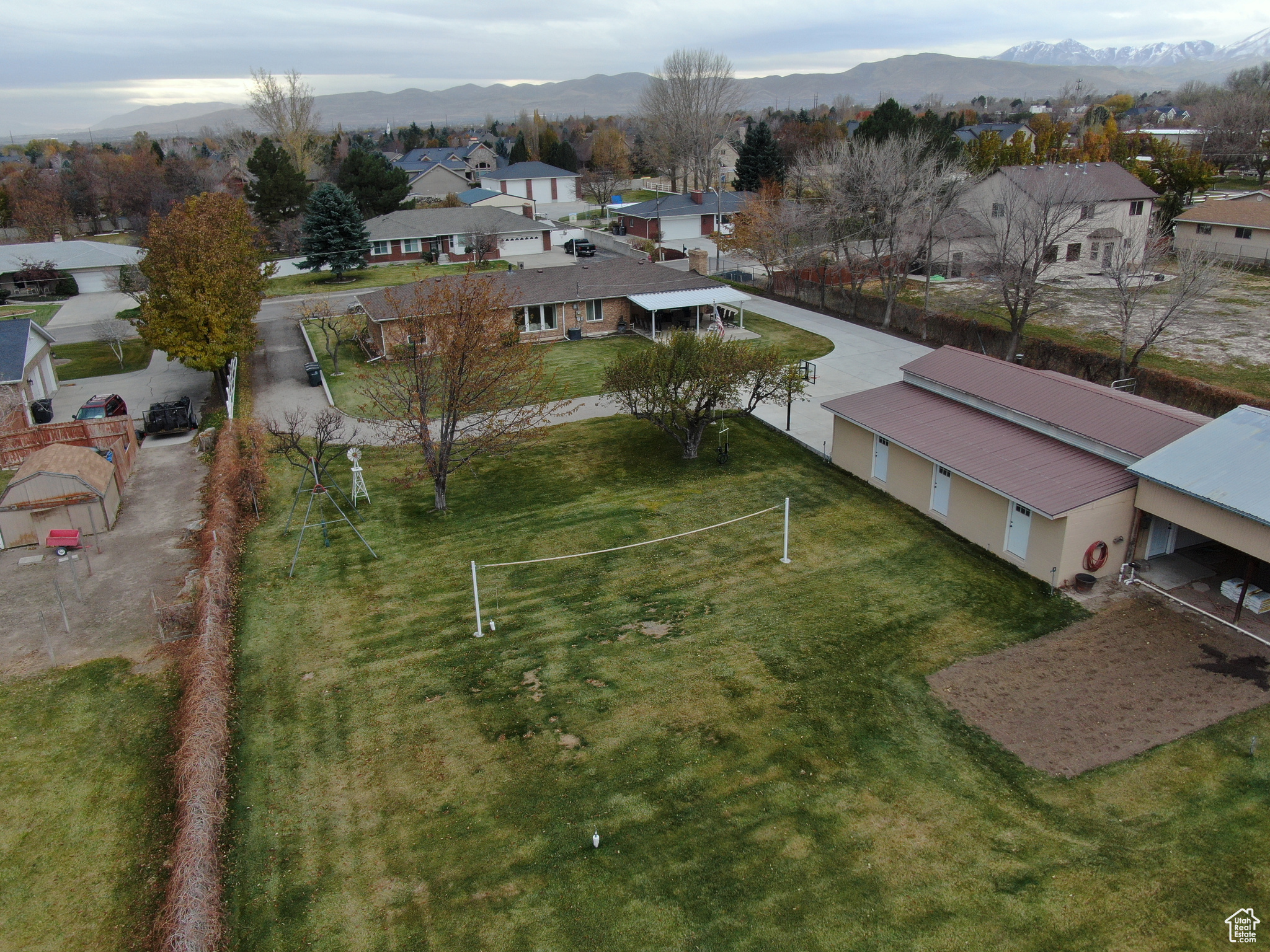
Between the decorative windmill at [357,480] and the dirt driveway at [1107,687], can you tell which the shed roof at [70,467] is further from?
the dirt driveway at [1107,687]

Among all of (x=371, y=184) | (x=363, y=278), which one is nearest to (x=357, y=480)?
(x=363, y=278)

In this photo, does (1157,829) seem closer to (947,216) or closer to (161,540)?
(161,540)

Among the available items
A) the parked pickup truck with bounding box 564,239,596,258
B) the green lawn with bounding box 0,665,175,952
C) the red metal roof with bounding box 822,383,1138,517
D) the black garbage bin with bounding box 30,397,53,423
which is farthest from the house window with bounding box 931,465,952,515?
the parked pickup truck with bounding box 564,239,596,258

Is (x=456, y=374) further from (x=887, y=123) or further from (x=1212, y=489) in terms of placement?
(x=887, y=123)

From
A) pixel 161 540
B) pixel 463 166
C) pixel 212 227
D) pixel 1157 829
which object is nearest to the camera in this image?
pixel 1157 829

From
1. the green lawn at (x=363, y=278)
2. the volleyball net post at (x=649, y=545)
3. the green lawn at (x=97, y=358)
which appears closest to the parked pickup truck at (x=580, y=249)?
the green lawn at (x=363, y=278)

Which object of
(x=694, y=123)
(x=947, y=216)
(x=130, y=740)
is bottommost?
(x=130, y=740)

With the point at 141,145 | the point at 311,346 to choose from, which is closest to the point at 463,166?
the point at 141,145

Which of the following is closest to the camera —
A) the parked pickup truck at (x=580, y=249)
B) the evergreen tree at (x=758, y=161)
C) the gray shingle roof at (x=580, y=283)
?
the gray shingle roof at (x=580, y=283)
